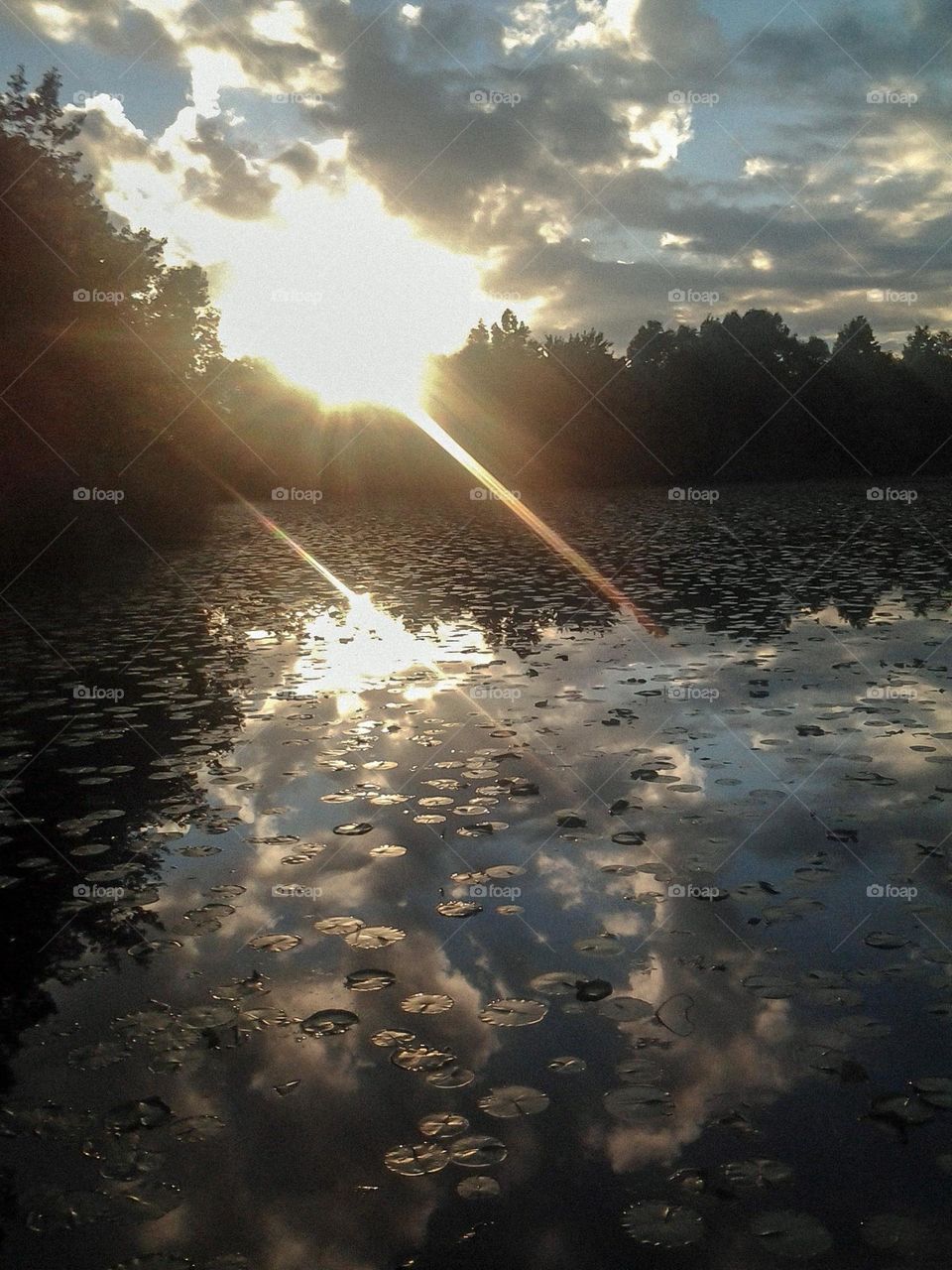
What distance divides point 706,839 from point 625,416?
62.0 meters

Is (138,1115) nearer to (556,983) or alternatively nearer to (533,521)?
(556,983)

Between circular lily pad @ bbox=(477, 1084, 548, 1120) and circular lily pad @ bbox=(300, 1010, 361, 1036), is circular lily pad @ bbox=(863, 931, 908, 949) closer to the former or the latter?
circular lily pad @ bbox=(477, 1084, 548, 1120)

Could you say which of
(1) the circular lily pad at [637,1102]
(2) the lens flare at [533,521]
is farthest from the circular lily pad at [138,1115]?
(2) the lens flare at [533,521]

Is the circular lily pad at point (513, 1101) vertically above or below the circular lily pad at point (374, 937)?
above

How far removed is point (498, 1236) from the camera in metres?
2.88

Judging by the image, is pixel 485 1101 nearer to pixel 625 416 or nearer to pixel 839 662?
pixel 839 662

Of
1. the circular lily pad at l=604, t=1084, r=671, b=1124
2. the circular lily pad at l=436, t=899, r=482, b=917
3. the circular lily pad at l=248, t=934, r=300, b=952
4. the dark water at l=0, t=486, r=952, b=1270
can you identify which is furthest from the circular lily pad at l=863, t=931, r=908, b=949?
the circular lily pad at l=248, t=934, r=300, b=952

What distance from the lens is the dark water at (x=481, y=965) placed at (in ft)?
9.83

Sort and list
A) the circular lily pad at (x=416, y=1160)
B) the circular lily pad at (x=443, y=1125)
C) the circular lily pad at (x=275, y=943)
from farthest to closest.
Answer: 1. the circular lily pad at (x=275, y=943)
2. the circular lily pad at (x=443, y=1125)
3. the circular lily pad at (x=416, y=1160)

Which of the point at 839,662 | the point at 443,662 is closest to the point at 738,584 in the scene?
the point at 839,662

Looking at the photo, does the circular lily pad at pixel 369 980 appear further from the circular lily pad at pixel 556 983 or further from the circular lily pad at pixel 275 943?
the circular lily pad at pixel 556 983

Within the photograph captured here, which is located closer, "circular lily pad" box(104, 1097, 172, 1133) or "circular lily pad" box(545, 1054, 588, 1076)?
"circular lily pad" box(104, 1097, 172, 1133)

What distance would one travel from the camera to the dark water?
9.83 feet

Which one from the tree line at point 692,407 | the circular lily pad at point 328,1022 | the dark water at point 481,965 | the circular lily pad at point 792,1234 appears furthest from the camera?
the tree line at point 692,407
